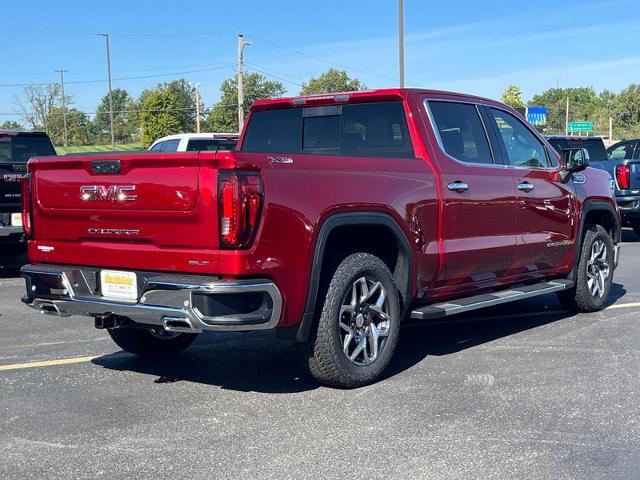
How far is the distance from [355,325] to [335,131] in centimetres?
181

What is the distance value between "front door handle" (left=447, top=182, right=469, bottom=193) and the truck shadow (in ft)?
4.24

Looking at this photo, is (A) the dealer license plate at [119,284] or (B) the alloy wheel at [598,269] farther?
(B) the alloy wheel at [598,269]

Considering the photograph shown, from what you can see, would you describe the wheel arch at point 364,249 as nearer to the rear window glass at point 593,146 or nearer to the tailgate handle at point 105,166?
the tailgate handle at point 105,166

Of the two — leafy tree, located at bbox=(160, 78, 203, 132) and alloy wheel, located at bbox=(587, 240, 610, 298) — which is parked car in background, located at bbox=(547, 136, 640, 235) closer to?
alloy wheel, located at bbox=(587, 240, 610, 298)

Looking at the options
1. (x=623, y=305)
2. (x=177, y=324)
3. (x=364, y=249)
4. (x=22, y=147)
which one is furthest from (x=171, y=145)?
(x=177, y=324)

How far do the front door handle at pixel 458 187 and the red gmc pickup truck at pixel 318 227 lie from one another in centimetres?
1

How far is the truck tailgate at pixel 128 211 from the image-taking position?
4.39 meters

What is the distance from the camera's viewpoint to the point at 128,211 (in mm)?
4656

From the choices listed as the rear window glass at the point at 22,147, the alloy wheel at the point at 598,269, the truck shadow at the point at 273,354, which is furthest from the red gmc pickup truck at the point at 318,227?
the rear window glass at the point at 22,147

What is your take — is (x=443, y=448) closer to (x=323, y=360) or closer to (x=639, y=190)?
(x=323, y=360)

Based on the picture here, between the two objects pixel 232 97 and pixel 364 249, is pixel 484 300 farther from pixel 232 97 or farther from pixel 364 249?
pixel 232 97

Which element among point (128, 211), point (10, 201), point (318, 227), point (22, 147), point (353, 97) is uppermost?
point (353, 97)

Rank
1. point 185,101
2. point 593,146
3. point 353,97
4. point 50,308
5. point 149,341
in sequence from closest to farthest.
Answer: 1. point 50,308
2. point 149,341
3. point 353,97
4. point 593,146
5. point 185,101

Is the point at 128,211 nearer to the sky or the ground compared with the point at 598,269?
nearer to the sky
